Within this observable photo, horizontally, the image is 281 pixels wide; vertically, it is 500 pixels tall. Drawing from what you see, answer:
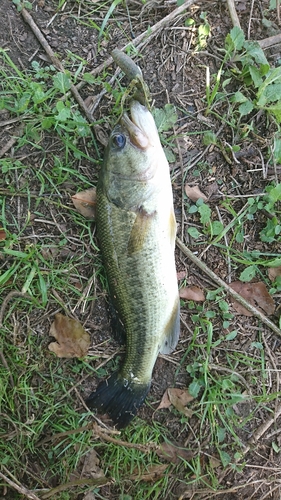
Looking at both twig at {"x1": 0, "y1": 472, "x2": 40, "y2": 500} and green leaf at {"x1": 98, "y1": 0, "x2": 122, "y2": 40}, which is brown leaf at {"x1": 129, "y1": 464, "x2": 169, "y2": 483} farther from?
green leaf at {"x1": 98, "y1": 0, "x2": 122, "y2": 40}

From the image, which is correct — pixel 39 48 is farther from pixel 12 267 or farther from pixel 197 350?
pixel 197 350

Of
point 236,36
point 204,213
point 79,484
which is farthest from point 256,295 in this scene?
point 236,36

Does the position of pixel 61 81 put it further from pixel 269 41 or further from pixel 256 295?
pixel 256 295

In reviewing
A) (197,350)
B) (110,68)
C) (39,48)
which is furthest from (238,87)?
(197,350)

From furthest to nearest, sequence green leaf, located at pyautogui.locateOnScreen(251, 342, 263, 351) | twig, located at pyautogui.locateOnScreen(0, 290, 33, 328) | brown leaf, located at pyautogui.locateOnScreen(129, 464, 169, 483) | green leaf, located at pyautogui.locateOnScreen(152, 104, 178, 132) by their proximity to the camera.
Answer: green leaf, located at pyautogui.locateOnScreen(251, 342, 263, 351) < green leaf, located at pyautogui.locateOnScreen(152, 104, 178, 132) < brown leaf, located at pyautogui.locateOnScreen(129, 464, 169, 483) < twig, located at pyautogui.locateOnScreen(0, 290, 33, 328)

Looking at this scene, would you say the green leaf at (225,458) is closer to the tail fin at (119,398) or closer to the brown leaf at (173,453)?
the brown leaf at (173,453)

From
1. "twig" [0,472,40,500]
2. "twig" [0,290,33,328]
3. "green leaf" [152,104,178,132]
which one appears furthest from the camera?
"green leaf" [152,104,178,132]

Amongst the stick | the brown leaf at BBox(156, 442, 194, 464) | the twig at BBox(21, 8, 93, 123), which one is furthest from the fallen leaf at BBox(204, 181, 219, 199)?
the brown leaf at BBox(156, 442, 194, 464)
